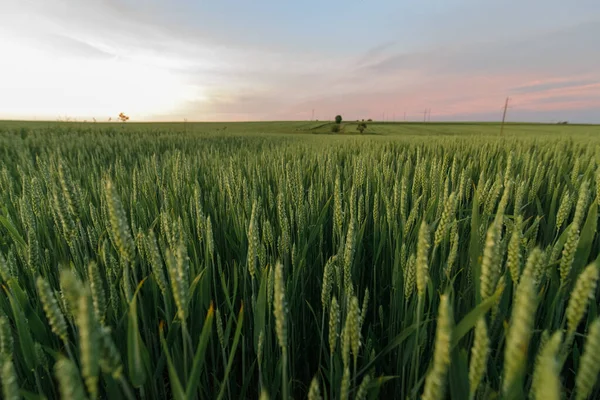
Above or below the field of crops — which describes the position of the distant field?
above

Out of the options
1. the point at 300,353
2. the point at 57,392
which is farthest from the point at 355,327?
the point at 57,392

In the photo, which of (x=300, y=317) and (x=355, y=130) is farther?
(x=355, y=130)

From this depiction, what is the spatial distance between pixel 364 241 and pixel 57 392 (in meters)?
1.14

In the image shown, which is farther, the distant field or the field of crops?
the distant field

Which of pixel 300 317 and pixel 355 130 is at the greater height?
pixel 355 130

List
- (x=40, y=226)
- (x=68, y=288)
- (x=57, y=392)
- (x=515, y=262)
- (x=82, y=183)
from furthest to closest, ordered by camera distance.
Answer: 1. (x=82, y=183)
2. (x=40, y=226)
3. (x=57, y=392)
4. (x=515, y=262)
5. (x=68, y=288)

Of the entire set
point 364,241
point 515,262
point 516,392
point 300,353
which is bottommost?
point 300,353

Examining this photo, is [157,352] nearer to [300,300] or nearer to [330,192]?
Result: [300,300]

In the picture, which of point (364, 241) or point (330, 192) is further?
point (330, 192)

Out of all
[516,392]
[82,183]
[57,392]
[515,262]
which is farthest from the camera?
[82,183]

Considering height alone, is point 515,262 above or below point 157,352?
above

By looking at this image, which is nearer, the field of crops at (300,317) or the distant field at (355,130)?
the field of crops at (300,317)

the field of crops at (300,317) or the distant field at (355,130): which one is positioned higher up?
the distant field at (355,130)

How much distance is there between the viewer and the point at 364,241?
140 cm
